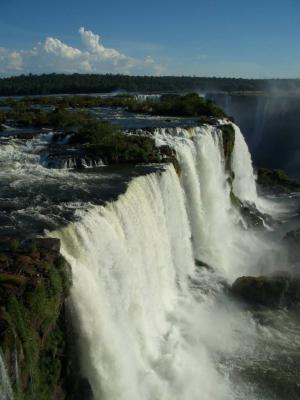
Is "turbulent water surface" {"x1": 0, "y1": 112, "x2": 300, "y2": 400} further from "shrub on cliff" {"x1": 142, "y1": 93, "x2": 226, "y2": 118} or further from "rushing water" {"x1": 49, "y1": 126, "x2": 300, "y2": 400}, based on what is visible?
"shrub on cliff" {"x1": 142, "y1": 93, "x2": 226, "y2": 118}

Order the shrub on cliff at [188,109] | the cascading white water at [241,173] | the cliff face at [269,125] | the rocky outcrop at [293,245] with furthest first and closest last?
the cliff face at [269,125], the shrub on cliff at [188,109], the cascading white water at [241,173], the rocky outcrop at [293,245]

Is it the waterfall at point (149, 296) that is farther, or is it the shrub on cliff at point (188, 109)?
the shrub on cliff at point (188, 109)

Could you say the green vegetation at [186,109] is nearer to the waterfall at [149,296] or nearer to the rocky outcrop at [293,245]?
the rocky outcrop at [293,245]

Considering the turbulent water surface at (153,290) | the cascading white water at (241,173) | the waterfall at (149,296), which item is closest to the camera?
the waterfall at (149,296)

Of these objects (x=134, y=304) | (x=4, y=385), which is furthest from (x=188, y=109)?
(x=4, y=385)

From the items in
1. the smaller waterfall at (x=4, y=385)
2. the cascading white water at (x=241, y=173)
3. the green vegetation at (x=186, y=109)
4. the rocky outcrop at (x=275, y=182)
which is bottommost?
the rocky outcrop at (x=275, y=182)

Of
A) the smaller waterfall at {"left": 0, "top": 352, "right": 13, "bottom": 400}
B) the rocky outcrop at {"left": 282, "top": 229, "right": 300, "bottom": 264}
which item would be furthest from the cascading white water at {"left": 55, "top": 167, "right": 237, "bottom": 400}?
the rocky outcrop at {"left": 282, "top": 229, "right": 300, "bottom": 264}

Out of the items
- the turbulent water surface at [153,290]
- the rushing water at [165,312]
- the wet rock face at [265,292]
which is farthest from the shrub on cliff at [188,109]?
the wet rock face at [265,292]

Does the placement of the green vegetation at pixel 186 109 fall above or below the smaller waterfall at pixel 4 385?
above
